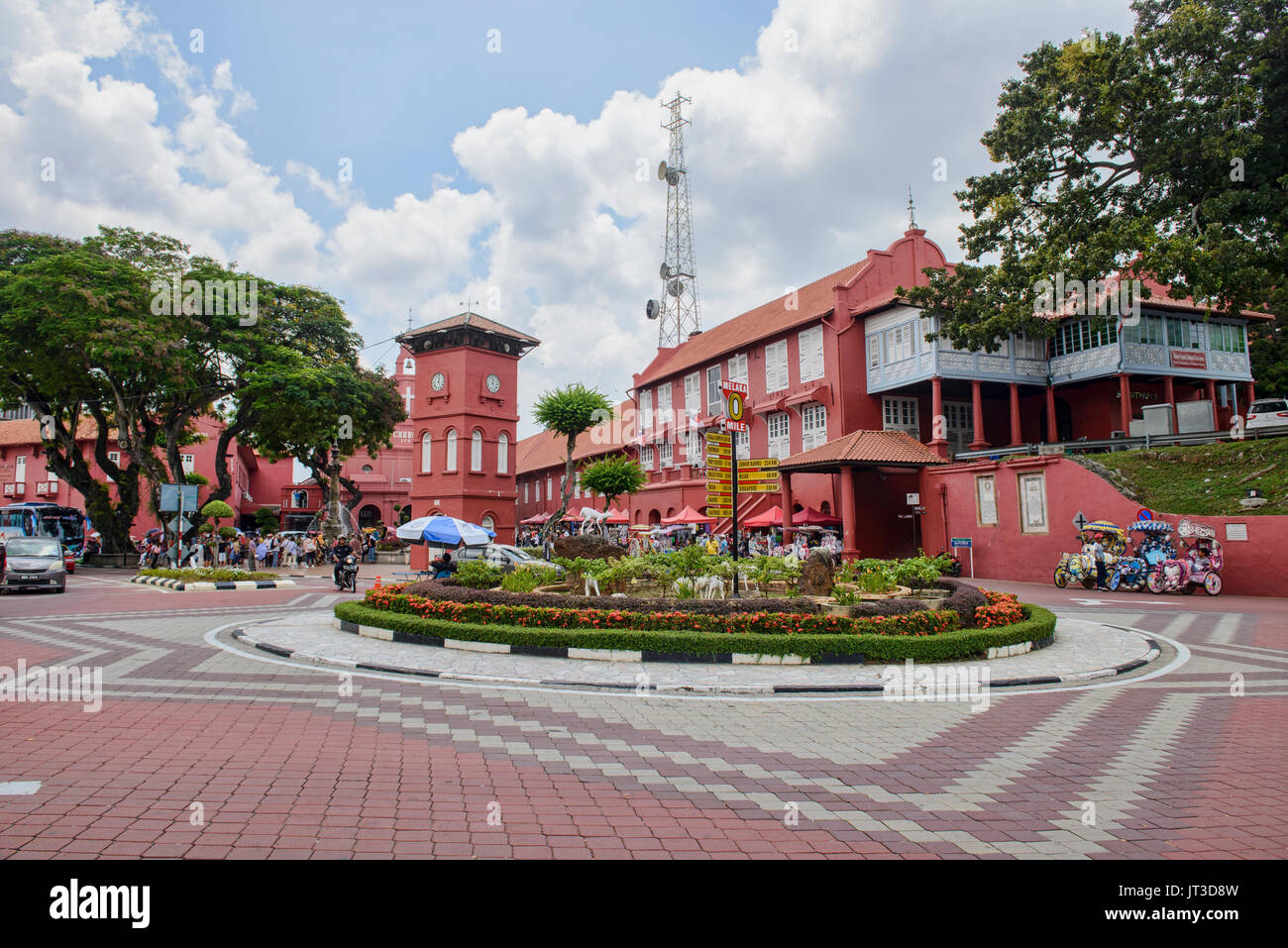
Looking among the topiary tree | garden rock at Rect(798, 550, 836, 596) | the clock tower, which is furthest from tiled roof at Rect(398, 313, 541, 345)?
garden rock at Rect(798, 550, 836, 596)

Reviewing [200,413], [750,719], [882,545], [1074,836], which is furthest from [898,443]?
[200,413]

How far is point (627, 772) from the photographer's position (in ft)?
17.5

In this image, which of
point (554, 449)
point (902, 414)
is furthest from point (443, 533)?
point (554, 449)

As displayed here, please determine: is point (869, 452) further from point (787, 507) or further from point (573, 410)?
point (573, 410)

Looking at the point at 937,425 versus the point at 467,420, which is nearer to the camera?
the point at 937,425

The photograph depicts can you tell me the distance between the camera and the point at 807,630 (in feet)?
34.7

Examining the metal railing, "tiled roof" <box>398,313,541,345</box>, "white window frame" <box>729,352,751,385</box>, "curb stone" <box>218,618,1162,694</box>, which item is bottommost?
"curb stone" <box>218,618,1162,694</box>

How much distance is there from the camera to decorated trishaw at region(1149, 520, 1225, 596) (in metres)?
19.2

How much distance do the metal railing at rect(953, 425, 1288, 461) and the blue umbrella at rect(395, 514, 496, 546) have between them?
1842 centimetres

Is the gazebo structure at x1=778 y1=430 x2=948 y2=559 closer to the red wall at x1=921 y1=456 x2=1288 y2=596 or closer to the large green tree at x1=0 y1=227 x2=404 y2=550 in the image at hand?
the red wall at x1=921 y1=456 x2=1288 y2=596

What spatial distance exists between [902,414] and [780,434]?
19.1 ft

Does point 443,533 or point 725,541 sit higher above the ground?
point 443,533

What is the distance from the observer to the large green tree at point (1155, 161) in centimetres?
1809

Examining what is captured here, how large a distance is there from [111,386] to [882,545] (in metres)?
33.2
